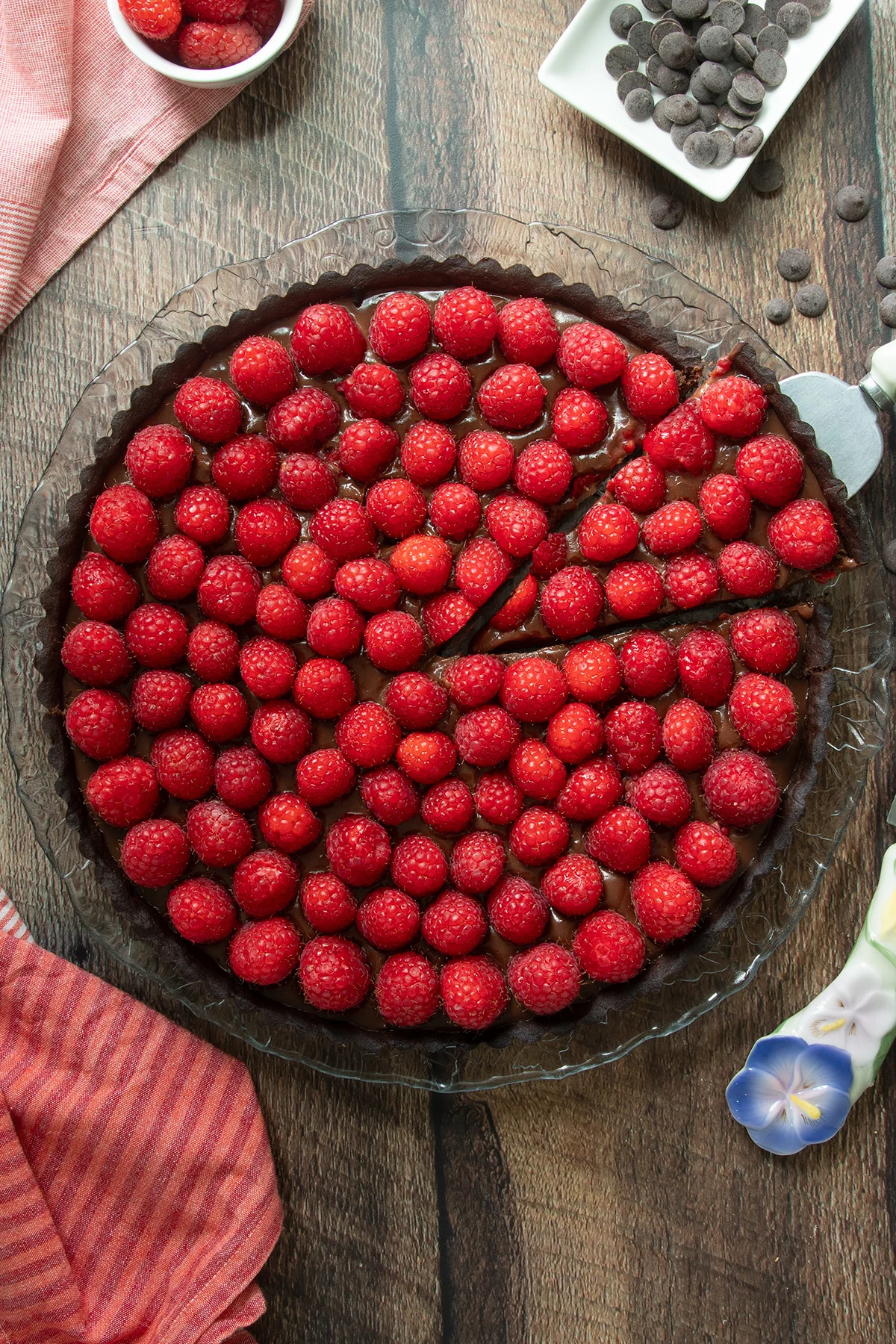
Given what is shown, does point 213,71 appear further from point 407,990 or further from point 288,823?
point 407,990

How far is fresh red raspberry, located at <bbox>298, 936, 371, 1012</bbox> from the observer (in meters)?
2.16

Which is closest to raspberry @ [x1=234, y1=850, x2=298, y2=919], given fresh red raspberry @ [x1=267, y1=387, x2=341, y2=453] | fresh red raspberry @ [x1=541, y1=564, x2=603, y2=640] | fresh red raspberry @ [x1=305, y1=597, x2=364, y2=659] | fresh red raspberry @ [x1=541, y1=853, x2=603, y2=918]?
fresh red raspberry @ [x1=305, y1=597, x2=364, y2=659]

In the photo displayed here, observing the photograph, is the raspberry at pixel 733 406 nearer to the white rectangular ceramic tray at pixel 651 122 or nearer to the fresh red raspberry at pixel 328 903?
the white rectangular ceramic tray at pixel 651 122

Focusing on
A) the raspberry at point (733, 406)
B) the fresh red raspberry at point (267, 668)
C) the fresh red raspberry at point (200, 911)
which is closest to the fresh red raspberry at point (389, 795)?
the fresh red raspberry at point (267, 668)

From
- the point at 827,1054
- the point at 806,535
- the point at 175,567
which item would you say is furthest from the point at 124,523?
the point at 827,1054

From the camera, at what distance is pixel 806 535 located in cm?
224

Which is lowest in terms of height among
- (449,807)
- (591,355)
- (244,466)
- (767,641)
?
(449,807)

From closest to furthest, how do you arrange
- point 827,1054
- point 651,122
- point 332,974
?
point 332,974 < point 827,1054 < point 651,122

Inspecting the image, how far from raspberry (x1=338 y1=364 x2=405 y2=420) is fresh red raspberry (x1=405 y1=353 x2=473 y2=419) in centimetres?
5

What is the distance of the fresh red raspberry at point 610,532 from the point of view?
2.28 m

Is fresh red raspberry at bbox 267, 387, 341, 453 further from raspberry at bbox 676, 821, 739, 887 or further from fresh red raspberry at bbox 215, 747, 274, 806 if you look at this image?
raspberry at bbox 676, 821, 739, 887

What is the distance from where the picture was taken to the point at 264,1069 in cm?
255

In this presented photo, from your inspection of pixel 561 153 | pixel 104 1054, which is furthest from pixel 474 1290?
pixel 561 153

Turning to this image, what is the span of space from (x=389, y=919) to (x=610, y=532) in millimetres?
993
